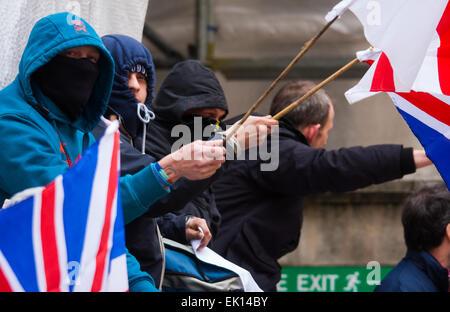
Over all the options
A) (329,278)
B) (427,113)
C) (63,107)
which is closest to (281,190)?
(427,113)

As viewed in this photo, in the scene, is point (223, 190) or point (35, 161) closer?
point (35, 161)

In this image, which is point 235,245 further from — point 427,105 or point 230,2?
point 230,2

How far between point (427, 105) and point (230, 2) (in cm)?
365

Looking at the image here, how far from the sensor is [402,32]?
2422mm

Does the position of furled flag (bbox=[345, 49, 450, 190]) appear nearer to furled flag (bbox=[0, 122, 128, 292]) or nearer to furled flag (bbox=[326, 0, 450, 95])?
furled flag (bbox=[326, 0, 450, 95])

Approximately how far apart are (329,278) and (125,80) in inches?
125

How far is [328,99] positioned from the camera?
13.2 ft

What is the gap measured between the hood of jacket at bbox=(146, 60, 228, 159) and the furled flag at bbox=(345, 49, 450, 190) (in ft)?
2.32

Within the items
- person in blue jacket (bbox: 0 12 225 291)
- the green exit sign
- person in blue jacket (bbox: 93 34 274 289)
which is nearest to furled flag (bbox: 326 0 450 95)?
person in blue jacket (bbox: 93 34 274 289)

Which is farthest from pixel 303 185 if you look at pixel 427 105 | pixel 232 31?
pixel 232 31

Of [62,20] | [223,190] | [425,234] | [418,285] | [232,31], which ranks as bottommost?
[418,285]

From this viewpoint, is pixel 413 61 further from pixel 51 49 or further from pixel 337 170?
pixel 337 170

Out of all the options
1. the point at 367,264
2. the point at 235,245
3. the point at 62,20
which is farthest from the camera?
the point at 367,264
